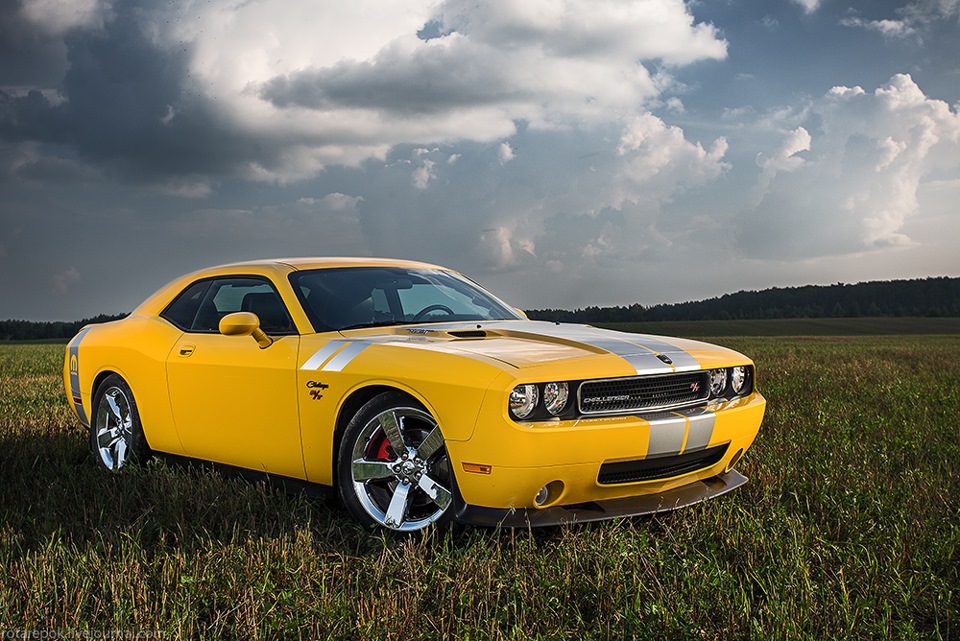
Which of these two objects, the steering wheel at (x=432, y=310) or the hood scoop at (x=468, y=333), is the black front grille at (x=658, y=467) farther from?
the steering wheel at (x=432, y=310)

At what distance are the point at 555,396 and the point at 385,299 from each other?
1747mm

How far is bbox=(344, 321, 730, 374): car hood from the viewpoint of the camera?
4.15 meters

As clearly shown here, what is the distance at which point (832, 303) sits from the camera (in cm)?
8225

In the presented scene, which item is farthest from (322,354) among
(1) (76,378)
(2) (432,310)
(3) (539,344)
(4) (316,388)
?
(1) (76,378)

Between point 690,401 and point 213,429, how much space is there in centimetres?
281

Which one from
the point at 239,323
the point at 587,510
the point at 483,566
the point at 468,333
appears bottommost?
the point at 483,566

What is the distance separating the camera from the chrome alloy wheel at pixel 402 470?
412cm

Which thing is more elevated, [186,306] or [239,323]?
[186,306]

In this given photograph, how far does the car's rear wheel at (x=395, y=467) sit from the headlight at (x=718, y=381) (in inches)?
60.3

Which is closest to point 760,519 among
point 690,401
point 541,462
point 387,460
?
point 690,401

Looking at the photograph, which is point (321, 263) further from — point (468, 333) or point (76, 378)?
point (76, 378)

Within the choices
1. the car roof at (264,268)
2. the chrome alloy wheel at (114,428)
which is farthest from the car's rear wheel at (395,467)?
the chrome alloy wheel at (114,428)

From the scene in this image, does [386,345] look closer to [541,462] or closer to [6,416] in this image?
[541,462]

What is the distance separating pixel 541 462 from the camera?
12.6ft
